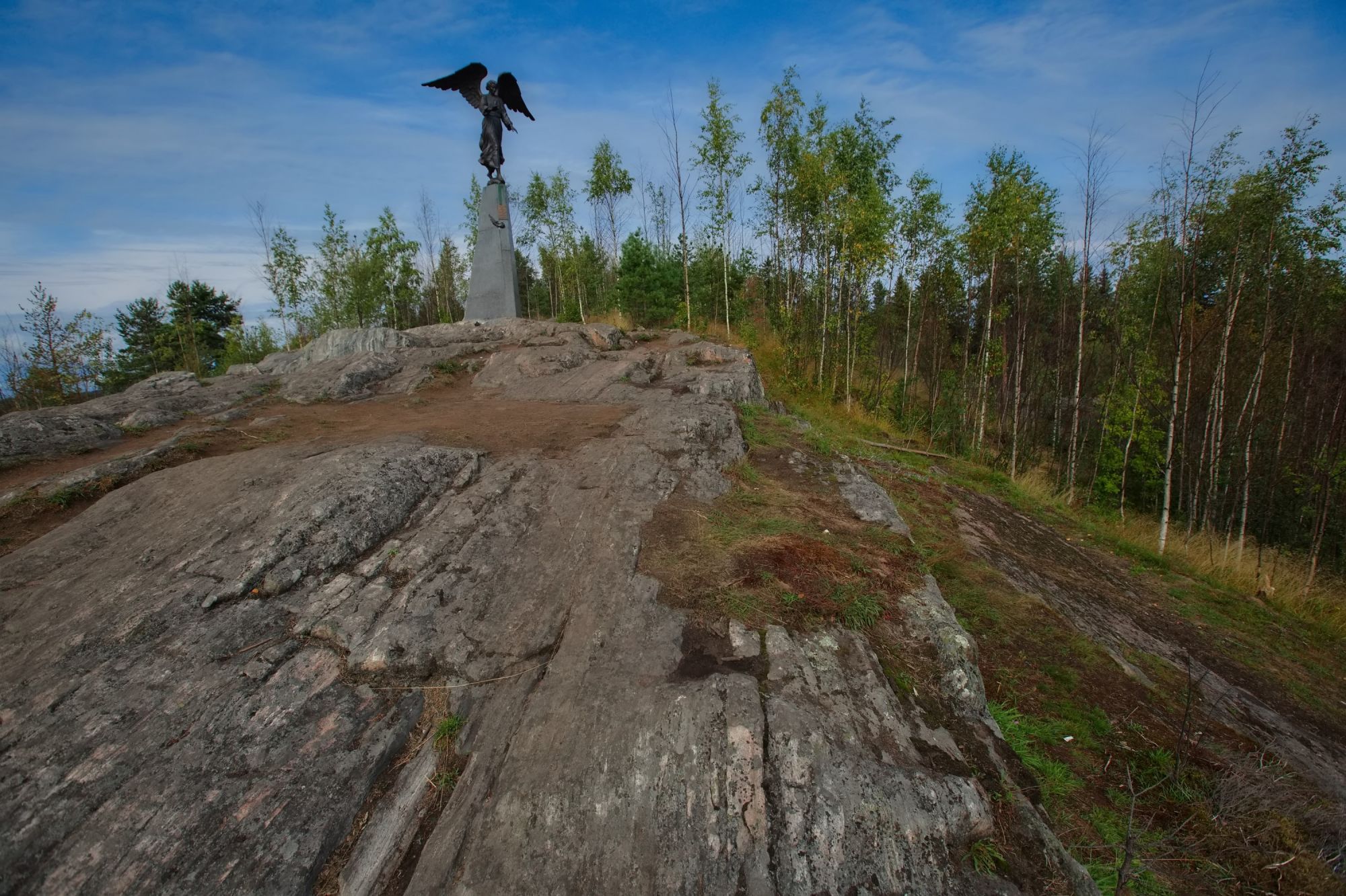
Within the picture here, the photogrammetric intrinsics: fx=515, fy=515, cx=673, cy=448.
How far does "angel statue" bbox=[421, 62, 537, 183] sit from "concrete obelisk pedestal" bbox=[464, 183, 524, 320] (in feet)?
2.66

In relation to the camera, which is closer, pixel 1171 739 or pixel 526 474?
pixel 1171 739

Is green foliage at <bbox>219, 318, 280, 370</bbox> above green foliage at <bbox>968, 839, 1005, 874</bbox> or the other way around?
above

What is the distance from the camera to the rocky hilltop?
8.36 ft

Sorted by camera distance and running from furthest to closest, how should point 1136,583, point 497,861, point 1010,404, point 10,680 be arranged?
point 1010,404 → point 1136,583 → point 10,680 → point 497,861

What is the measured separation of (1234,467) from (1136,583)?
11.4m

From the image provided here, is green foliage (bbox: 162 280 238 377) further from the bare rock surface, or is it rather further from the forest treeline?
the bare rock surface

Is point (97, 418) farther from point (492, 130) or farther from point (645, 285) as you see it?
point (645, 285)

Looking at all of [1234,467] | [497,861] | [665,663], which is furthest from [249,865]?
[1234,467]

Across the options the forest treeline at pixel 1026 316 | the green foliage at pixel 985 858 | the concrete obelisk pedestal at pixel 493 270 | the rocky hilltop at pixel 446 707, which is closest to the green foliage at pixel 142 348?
the forest treeline at pixel 1026 316

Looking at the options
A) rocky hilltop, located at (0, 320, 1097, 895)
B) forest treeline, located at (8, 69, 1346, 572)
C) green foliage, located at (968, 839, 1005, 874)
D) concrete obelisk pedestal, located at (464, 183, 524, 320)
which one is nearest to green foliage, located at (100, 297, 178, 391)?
forest treeline, located at (8, 69, 1346, 572)

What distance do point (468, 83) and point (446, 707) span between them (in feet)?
58.8

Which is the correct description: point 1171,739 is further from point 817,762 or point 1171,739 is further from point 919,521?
point 817,762

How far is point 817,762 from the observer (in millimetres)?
2754

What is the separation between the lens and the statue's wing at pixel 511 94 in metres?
15.3
